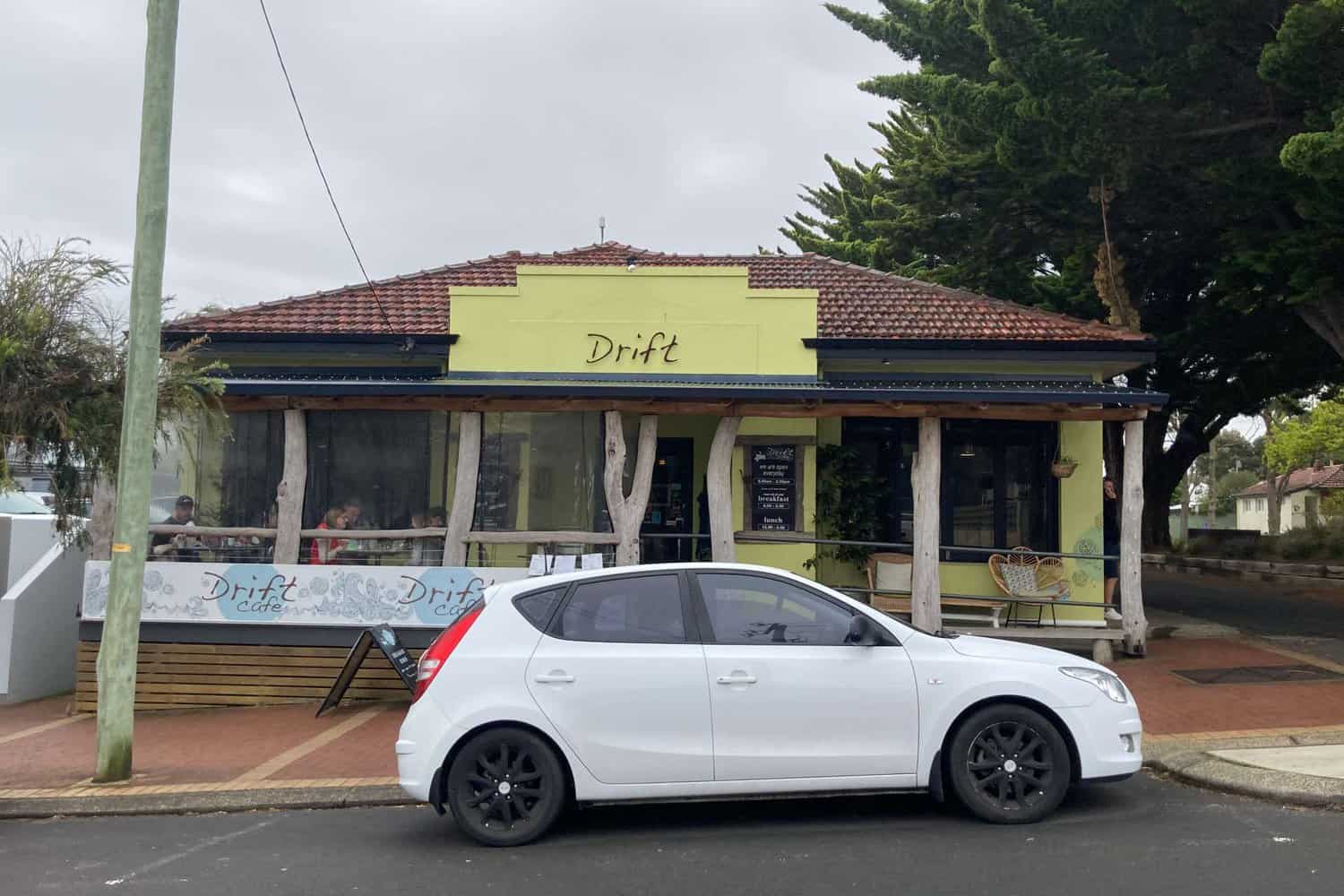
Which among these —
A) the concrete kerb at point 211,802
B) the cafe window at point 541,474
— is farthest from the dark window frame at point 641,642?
the cafe window at point 541,474

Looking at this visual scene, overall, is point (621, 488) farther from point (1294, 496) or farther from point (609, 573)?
point (1294, 496)

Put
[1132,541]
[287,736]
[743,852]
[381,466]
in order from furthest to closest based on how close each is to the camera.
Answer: [381,466] < [1132,541] < [287,736] < [743,852]

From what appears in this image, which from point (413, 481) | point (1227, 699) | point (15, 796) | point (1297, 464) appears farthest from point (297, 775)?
point (1297, 464)

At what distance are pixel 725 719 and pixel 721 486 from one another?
534 centimetres

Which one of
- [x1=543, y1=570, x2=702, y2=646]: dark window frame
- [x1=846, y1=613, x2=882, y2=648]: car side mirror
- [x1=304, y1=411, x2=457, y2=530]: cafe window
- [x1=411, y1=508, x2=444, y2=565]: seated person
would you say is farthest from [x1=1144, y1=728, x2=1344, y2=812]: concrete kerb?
[x1=304, y1=411, x2=457, y2=530]: cafe window

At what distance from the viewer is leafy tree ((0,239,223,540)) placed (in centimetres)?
876

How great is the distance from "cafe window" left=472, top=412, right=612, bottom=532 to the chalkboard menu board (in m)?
2.34

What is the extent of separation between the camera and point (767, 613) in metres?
6.54

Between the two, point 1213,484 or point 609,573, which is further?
point 1213,484

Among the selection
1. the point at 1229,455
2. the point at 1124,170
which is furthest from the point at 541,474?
the point at 1229,455

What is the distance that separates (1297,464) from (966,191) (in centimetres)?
3473

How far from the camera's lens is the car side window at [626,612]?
644 cm

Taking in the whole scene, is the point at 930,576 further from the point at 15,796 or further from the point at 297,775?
the point at 15,796

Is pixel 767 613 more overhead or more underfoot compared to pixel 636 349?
more underfoot
